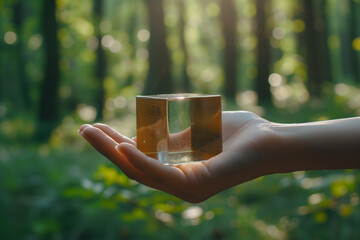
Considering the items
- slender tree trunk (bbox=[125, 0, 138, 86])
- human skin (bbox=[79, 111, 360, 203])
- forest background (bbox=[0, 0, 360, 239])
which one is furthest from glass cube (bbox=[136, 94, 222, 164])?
slender tree trunk (bbox=[125, 0, 138, 86])

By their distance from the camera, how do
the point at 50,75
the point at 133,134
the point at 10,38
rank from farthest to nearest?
the point at 10,38 < the point at 50,75 < the point at 133,134

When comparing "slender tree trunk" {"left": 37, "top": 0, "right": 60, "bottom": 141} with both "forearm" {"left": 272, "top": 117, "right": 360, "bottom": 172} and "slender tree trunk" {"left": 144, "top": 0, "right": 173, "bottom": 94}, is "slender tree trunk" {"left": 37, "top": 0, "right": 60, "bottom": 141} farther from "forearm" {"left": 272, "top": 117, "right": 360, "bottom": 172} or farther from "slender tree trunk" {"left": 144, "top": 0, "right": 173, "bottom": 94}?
"forearm" {"left": 272, "top": 117, "right": 360, "bottom": 172}

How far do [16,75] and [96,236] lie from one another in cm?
1852

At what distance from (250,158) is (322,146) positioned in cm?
40

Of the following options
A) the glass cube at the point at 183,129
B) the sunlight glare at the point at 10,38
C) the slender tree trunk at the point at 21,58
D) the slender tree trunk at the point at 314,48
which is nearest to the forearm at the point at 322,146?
the glass cube at the point at 183,129

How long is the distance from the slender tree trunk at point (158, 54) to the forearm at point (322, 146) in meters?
7.27

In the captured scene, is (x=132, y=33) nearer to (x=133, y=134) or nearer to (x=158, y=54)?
(x=158, y=54)

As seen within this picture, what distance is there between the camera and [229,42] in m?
16.6

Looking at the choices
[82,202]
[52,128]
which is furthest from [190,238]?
[52,128]

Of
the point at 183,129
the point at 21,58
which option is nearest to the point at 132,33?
the point at 21,58

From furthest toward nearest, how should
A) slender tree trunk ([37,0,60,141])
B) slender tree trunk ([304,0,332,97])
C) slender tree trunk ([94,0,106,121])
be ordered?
1. slender tree trunk ([94,0,106,121])
2. slender tree trunk ([304,0,332,97])
3. slender tree trunk ([37,0,60,141])

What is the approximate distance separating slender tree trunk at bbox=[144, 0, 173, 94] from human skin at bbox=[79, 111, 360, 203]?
7.21 meters

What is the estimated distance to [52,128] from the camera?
37.1 feet

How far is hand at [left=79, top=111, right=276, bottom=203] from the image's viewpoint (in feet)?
6.17
